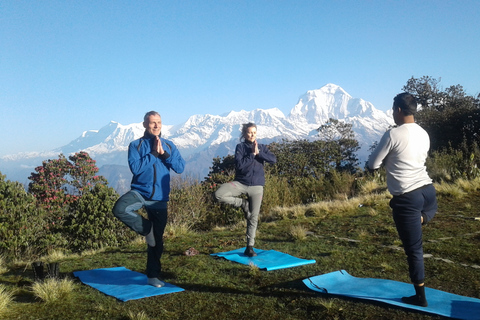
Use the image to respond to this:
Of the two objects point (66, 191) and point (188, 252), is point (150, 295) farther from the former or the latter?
point (66, 191)

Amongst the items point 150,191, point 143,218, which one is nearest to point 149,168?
point 150,191

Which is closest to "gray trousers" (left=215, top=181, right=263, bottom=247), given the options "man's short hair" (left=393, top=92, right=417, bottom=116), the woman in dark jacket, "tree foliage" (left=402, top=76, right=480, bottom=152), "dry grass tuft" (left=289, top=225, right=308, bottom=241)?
the woman in dark jacket

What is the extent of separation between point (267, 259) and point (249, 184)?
1001 mm

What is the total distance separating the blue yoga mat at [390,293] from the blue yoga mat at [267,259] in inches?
25.1

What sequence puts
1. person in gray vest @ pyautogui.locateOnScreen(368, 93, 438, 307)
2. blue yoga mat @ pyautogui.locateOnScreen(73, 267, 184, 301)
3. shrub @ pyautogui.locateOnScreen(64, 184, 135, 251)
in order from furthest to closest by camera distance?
shrub @ pyautogui.locateOnScreen(64, 184, 135, 251) < blue yoga mat @ pyautogui.locateOnScreen(73, 267, 184, 301) < person in gray vest @ pyautogui.locateOnScreen(368, 93, 438, 307)

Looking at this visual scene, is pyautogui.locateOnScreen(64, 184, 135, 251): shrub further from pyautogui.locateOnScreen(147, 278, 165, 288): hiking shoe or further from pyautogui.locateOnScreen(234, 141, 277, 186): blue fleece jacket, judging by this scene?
pyautogui.locateOnScreen(147, 278, 165, 288): hiking shoe

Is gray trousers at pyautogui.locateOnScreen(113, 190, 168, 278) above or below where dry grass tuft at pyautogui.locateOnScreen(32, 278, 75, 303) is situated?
above

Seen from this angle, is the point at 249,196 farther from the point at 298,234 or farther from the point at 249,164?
the point at 298,234

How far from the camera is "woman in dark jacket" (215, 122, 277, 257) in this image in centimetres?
512

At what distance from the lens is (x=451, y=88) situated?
3092cm

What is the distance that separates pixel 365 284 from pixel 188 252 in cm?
261

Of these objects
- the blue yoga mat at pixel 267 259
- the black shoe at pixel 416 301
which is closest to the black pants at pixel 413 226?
the black shoe at pixel 416 301

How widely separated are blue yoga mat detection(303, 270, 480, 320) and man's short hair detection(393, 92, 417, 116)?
60.3 inches

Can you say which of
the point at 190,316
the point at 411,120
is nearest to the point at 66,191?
the point at 190,316
